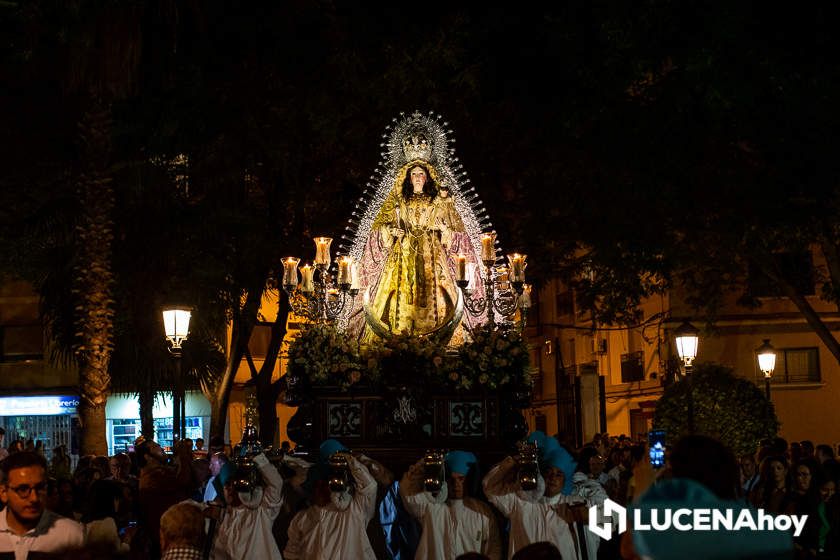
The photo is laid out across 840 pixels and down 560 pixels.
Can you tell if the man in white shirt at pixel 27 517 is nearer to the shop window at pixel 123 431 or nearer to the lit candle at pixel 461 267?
the lit candle at pixel 461 267

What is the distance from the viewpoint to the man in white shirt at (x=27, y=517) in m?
6.53

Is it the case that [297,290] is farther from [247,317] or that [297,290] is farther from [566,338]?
[566,338]

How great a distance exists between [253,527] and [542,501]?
100 inches

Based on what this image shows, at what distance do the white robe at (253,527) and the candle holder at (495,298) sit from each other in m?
3.45

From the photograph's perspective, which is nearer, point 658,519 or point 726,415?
point 658,519

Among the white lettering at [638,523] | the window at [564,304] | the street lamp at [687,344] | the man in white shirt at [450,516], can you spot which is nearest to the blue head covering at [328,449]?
the man in white shirt at [450,516]

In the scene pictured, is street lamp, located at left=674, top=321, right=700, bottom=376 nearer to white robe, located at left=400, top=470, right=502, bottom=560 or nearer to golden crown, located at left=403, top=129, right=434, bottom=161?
golden crown, located at left=403, top=129, right=434, bottom=161

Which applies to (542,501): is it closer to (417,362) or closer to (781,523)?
(417,362)

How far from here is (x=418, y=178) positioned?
590 inches

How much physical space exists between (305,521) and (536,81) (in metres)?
11.9

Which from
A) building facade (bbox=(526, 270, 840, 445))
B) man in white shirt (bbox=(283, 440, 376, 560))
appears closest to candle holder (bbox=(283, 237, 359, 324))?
man in white shirt (bbox=(283, 440, 376, 560))

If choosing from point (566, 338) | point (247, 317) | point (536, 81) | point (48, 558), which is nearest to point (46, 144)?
point (247, 317)

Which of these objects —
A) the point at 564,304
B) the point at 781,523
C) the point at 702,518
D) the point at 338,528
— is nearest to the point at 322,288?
the point at 338,528

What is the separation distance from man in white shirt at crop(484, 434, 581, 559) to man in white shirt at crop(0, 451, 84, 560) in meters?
4.73
